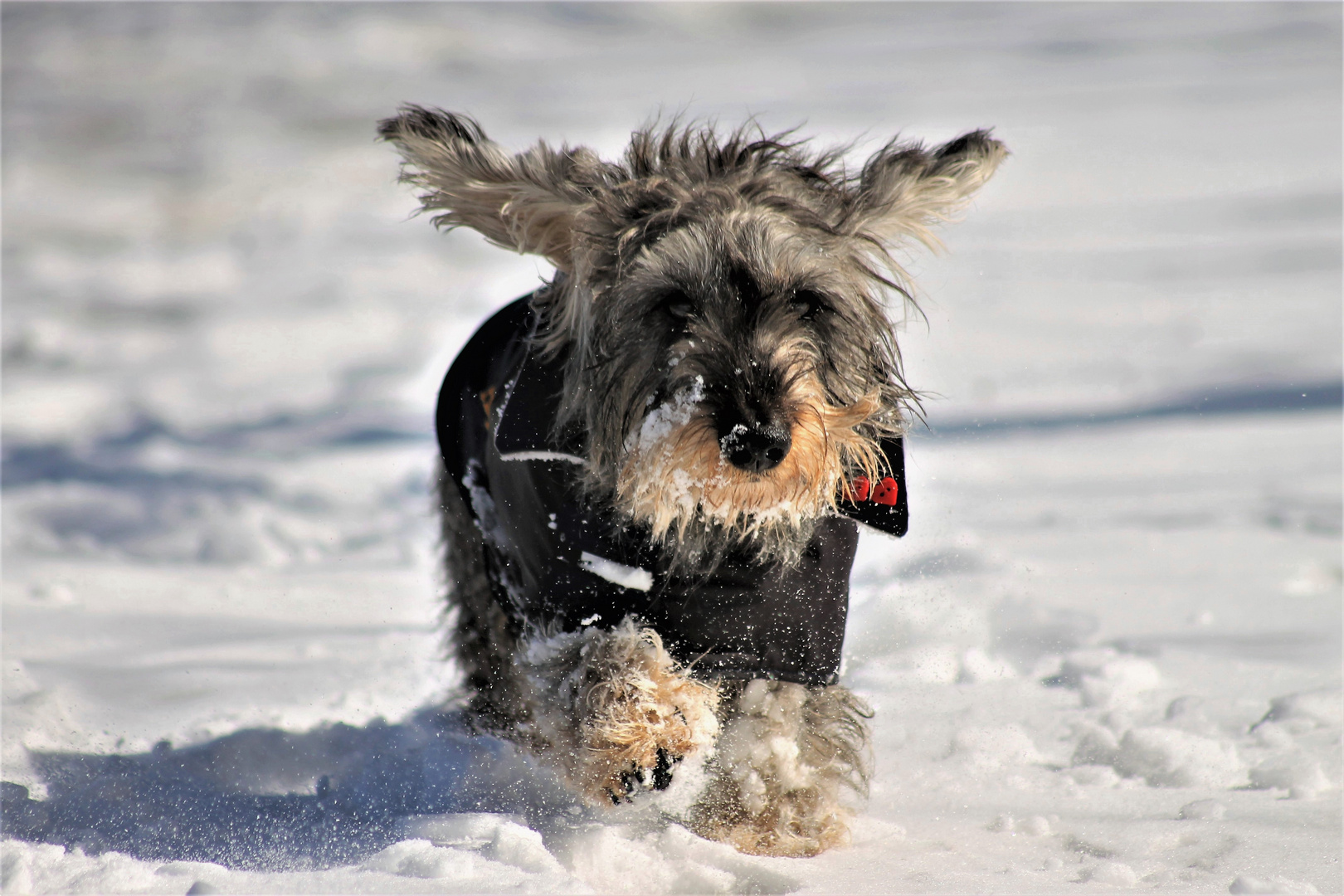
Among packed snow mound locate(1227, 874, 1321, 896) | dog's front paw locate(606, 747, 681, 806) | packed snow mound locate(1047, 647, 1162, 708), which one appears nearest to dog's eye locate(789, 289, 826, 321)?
dog's front paw locate(606, 747, 681, 806)

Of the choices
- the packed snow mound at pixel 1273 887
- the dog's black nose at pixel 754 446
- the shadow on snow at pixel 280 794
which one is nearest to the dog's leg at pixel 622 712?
the shadow on snow at pixel 280 794

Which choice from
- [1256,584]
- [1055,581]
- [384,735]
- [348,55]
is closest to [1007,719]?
[1055,581]

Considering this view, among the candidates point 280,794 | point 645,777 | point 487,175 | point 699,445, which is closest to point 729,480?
point 699,445

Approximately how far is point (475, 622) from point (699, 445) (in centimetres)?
193

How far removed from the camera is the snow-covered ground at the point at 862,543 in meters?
2.96

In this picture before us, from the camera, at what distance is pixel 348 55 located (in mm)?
17203

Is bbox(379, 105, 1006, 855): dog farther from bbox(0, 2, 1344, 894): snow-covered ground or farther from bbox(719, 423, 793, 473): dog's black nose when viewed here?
bbox(0, 2, 1344, 894): snow-covered ground

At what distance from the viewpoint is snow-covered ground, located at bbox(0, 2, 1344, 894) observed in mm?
2963

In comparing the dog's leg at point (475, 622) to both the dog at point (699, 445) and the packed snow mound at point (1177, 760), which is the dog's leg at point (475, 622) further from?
the packed snow mound at point (1177, 760)

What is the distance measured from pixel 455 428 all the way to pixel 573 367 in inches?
41.0

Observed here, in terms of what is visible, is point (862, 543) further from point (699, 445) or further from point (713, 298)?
point (699, 445)

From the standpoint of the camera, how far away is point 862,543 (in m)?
5.23

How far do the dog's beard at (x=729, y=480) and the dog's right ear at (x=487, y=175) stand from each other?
2.88 feet

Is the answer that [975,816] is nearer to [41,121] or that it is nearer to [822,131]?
[822,131]
